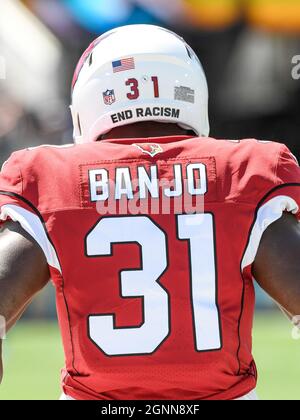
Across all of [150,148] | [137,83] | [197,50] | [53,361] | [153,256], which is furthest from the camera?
[197,50]

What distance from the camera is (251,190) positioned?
2506mm

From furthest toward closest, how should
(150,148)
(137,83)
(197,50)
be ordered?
(197,50) < (137,83) < (150,148)

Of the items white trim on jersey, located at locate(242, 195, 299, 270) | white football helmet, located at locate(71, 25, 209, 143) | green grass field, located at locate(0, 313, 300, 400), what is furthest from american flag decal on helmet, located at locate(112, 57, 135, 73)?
green grass field, located at locate(0, 313, 300, 400)

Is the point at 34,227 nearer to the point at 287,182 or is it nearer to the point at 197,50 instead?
the point at 287,182

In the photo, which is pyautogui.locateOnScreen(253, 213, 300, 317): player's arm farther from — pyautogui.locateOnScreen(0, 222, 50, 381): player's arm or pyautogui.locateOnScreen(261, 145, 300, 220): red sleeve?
pyautogui.locateOnScreen(0, 222, 50, 381): player's arm

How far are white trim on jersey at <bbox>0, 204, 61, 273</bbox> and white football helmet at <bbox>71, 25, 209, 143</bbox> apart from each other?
0.50m

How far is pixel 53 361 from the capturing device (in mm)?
8875

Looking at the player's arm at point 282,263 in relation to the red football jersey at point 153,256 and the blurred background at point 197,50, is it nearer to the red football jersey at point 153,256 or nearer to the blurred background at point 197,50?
the red football jersey at point 153,256

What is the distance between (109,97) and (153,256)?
651 millimetres

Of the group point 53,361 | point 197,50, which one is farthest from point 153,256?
point 197,50

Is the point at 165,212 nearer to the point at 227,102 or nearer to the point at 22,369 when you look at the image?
the point at 22,369

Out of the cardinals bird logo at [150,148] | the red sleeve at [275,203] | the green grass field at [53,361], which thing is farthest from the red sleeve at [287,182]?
the green grass field at [53,361]

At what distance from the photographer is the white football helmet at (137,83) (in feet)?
9.42
